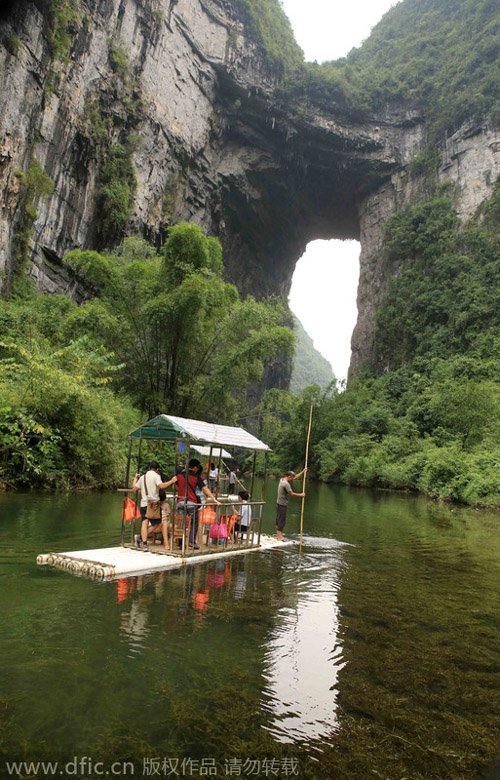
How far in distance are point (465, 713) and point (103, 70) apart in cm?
3465

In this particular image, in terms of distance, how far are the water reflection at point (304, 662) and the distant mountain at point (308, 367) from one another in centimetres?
12025

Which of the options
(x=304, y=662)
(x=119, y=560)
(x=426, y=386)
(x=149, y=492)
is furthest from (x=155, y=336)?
(x=426, y=386)

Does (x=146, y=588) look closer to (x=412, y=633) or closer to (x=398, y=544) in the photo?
(x=412, y=633)

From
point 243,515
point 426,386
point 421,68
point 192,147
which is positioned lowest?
point 243,515

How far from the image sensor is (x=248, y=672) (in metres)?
3.93

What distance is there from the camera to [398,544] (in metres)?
10.9

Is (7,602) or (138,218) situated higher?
(138,218)

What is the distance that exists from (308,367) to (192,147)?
107248 millimetres

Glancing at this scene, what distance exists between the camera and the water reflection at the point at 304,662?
3.32 m

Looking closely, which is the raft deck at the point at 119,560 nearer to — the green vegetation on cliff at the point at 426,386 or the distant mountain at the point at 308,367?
the green vegetation on cliff at the point at 426,386

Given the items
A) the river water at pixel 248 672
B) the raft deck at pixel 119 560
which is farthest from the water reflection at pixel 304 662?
the raft deck at pixel 119 560

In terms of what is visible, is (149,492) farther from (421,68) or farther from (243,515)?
(421,68)

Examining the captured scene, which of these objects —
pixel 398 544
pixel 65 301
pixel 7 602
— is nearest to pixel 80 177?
pixel 65 301

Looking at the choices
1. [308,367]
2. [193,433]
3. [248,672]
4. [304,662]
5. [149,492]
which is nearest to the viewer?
[248,672]
